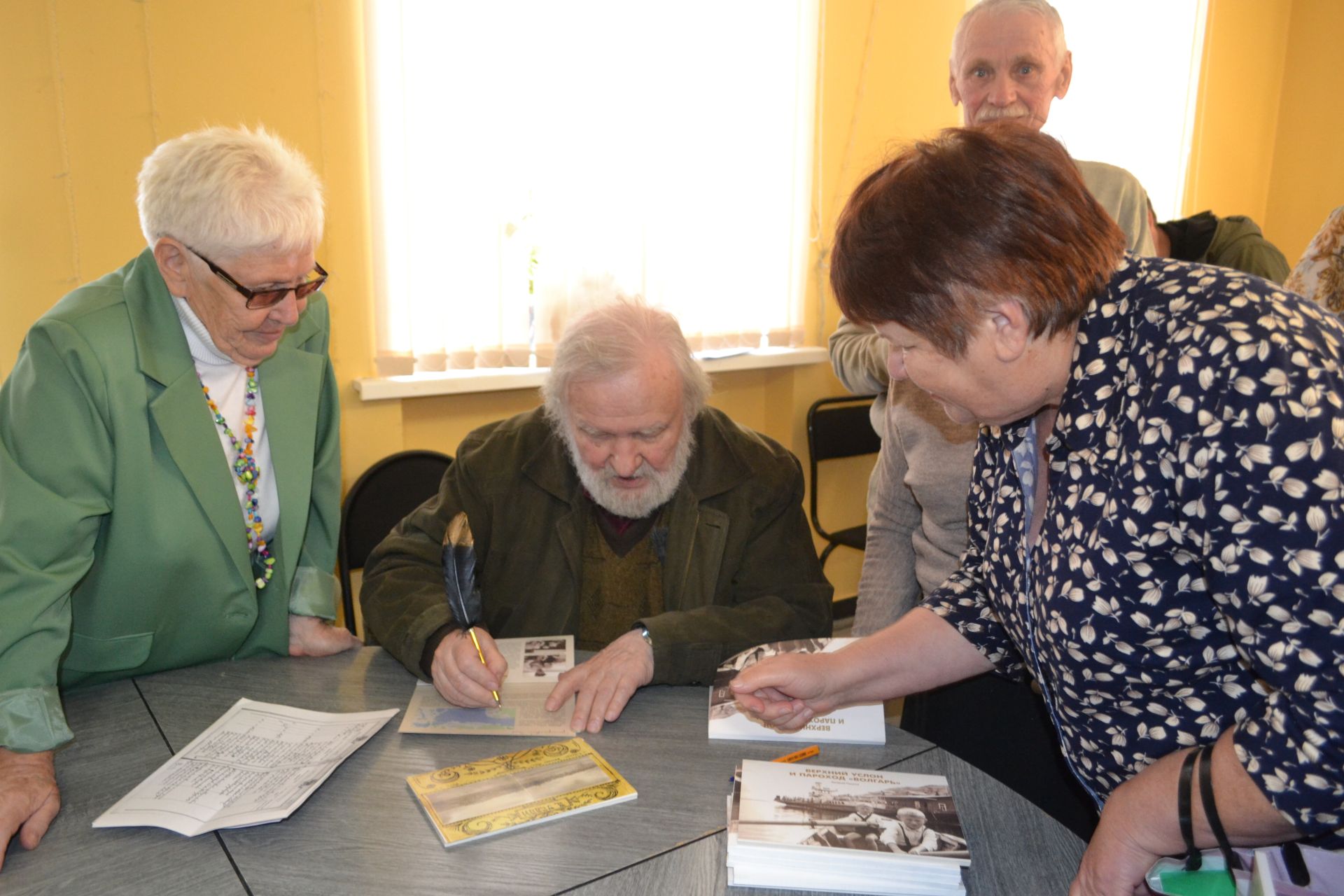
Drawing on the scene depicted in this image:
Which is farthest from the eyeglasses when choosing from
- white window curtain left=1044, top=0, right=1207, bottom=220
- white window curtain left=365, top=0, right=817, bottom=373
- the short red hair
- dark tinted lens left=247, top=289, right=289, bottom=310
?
white window curtain left=1044, top=0, right=1207, bottom=220

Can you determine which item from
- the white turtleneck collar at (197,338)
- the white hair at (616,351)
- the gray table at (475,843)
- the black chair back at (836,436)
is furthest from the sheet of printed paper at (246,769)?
the black chair back at (836,436)

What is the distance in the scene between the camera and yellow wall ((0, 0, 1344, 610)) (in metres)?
2.78

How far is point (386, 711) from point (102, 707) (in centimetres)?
53

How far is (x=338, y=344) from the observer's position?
337cm

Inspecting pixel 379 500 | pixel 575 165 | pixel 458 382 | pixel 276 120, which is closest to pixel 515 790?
pixel 379 500

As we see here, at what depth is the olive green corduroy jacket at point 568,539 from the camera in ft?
7.25

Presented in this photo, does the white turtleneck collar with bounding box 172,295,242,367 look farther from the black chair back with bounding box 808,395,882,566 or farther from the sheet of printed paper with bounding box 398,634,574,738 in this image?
the black chair back with bounding box 808,395,882,566

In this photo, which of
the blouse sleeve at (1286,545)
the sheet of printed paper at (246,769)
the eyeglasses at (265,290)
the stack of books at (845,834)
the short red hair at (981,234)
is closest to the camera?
the blouse sleeve at (1286,545)

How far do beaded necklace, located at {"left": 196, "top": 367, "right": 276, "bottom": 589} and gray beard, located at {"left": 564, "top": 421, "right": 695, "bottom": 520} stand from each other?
686mm

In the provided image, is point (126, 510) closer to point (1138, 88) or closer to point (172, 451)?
point (172, 451)

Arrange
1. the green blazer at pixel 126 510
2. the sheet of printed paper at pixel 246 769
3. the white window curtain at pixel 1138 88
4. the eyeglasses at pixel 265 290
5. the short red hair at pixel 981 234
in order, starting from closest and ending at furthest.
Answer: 1. the short red hair at pixel 981 234
2. the sheet of printed paper at pixel 246 769
3. the green blazer at pixel 126 510
4. the eyeglasses at pixel 265 290
5. the white window curtain at pixel 1138 88

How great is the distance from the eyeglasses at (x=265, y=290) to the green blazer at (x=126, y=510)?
0.12 meters

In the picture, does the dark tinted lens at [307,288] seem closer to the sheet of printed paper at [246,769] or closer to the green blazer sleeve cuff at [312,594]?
the green blazer sleeve cuff at [312,594]

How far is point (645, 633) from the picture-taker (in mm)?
1932
